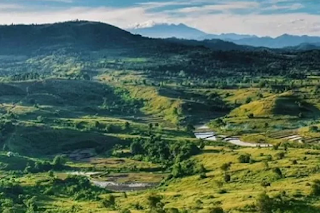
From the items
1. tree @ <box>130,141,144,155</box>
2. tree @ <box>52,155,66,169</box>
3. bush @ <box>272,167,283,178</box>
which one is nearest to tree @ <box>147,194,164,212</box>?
bush @ <box>272,167,283,178</box>

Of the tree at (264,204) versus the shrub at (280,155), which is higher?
the tree at (264,204)

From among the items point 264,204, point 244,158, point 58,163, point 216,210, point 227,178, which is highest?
point 264,204

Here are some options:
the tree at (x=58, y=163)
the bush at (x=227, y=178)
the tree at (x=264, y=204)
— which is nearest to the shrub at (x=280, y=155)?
the bush at (x=227, y=178)

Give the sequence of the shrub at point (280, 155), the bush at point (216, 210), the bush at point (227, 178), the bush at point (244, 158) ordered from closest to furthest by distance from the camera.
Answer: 1. the bush at point (216, 210)
2. the bush at point (227, 178)
3. the shrub at point (280, 155)
4. the bush at point (244, 158)

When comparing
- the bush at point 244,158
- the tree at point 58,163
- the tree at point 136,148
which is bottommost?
the tree at point 58,163

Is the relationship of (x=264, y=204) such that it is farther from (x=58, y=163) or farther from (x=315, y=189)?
(x=58, y=163)

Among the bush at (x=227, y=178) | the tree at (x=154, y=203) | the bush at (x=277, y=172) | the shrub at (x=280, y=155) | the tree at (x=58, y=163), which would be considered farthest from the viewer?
the tree at (x=58, y=163)

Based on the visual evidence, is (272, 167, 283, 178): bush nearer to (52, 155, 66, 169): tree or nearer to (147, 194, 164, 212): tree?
(147, 194, 164, 212): tree

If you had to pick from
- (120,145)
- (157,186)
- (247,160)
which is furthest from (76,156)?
(247,160)

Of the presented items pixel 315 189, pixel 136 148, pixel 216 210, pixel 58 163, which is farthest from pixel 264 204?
pixel 136 148

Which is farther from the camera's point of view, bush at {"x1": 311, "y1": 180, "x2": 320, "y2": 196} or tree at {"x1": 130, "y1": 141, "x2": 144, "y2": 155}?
tree at {"x1": 130, "y1": 141, "x2": 144, "y2": 155}

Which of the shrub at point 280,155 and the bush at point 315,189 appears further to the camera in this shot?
the shrub at point 280,155

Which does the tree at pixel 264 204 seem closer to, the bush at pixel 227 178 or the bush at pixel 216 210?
the bush at pixel 216 210
